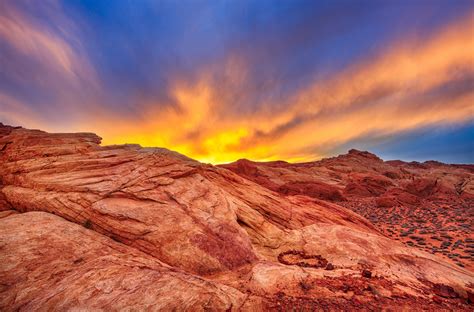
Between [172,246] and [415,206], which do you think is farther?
[415,206]

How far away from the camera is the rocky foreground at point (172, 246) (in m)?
6.41

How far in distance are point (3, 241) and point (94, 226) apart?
2896 millimetres

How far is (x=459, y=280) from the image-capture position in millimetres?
9367

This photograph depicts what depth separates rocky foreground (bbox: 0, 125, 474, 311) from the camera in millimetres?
6406

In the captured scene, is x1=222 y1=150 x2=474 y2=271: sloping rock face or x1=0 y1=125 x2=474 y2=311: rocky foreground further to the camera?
x1=222 y1=150 x2=474 y2=271: sloping rock face

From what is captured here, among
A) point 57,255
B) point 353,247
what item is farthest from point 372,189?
point 57,255

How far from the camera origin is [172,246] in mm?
9430

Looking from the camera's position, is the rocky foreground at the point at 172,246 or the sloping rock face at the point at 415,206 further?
the sloping rock face at the point at 415,206

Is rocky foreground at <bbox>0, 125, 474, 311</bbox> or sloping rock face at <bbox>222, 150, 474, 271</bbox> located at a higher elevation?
sloping rock face at <bbox>222, 150, 474, 271</bbox>

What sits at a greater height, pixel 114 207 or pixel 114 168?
pixel 114 168

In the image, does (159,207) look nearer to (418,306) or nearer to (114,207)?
(114,207)

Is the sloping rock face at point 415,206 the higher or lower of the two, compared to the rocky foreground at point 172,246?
higher

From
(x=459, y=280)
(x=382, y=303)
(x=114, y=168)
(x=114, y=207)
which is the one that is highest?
(x=114, y=168)

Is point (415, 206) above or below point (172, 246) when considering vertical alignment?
above
